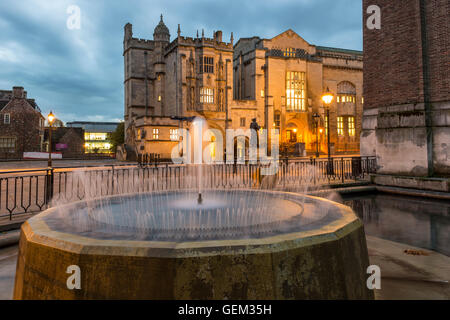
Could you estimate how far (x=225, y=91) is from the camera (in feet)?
138

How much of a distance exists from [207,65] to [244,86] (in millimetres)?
10020

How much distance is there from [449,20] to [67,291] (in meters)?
16.6

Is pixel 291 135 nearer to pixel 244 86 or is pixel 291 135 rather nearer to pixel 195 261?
pixel 244 86

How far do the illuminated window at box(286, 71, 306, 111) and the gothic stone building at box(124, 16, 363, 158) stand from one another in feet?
0.32

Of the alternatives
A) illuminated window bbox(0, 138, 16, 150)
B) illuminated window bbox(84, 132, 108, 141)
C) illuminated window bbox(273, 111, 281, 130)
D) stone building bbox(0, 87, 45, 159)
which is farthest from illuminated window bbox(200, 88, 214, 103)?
illuminated window bbox(84, 132, 108, 141)

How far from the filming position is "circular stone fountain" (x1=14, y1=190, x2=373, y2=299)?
2547mm

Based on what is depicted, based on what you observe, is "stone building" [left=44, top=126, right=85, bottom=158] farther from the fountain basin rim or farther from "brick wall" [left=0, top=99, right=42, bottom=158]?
the fountain basin rim

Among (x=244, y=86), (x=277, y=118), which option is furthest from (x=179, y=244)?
(x=244, y=86)

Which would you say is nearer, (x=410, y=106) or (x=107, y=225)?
(x=107, y=225)

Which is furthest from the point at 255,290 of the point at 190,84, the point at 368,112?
the point at 190,84

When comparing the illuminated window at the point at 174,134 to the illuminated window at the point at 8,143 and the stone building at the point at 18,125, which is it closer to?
the stone building at the point at 18,125

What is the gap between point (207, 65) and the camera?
41.1 metres

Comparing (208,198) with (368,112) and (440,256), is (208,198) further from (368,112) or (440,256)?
(368,112)

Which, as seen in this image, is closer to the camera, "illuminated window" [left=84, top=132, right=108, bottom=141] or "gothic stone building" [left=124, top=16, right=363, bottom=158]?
"gothic stone building" [left=124, top=16, right=363, bottom=158]
